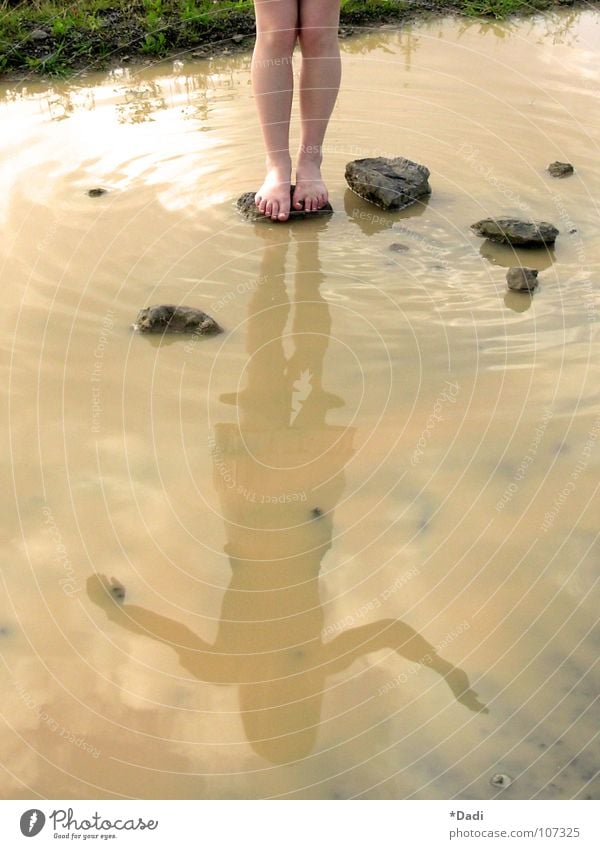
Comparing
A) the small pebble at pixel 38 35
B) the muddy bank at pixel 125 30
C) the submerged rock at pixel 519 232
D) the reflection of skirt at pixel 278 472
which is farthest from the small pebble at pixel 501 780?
the small pebble at pixel 38 35

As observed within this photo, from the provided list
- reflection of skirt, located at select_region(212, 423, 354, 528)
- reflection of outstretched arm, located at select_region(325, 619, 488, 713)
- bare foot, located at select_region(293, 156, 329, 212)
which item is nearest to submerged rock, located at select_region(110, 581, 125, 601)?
reflection of skirt, located at select_region(212, 423, 354, 528)

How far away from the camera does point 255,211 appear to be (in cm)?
332

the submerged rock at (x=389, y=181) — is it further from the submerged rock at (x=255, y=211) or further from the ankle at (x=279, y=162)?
the ankle at (x=279, y=162)

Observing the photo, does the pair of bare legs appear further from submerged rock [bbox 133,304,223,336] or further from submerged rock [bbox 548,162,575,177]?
submerged rock [bbox 548,162,575,177]

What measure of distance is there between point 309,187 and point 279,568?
179cm

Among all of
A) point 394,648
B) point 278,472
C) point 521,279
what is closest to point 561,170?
point 521,279

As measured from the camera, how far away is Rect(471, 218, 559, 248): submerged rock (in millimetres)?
3129

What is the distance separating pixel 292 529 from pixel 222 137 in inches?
92.1

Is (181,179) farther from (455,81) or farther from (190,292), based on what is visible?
(455,81)

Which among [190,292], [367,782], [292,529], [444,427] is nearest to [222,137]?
[190,292]

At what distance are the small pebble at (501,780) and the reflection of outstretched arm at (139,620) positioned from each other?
577 millimetres

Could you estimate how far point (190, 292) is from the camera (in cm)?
289
